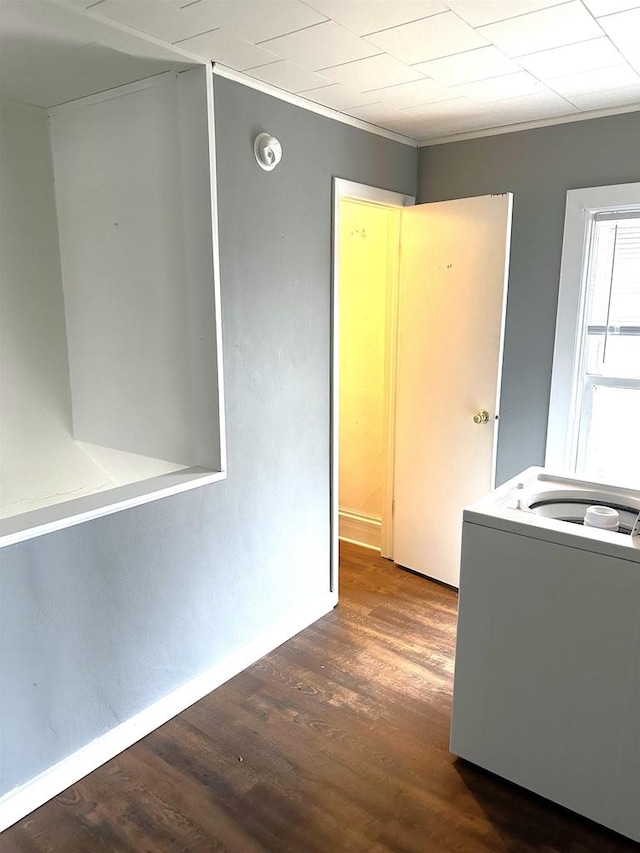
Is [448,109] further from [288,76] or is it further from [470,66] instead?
[288,76]

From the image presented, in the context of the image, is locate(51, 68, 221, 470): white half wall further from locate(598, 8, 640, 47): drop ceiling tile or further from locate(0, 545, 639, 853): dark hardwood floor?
locate(598, 8, 640, 47): drop ceiling tile

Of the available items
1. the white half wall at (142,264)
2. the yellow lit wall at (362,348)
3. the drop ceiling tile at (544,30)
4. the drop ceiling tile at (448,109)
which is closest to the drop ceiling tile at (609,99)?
the drop ceiling tile at (448,109)

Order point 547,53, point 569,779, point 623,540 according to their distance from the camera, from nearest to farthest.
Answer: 1. point 623,540
2. point 569,779
3. point 547,53

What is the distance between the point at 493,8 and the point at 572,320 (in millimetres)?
1462

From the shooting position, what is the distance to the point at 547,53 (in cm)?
192

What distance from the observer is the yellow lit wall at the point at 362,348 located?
3.35m

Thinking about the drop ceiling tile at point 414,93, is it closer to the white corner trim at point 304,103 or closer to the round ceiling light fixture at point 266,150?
the white corner trim at point 304,103

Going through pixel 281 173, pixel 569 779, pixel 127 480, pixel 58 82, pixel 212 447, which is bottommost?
pixel 569 779

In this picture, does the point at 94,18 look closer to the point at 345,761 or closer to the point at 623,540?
the point at 623,540

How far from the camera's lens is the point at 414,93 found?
231cm

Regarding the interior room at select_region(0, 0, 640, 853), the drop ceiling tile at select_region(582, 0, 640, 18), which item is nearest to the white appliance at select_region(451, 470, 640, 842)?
the interior room at select_region(0, 0, 640, 853)

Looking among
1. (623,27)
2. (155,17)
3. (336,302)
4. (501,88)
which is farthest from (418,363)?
(155,17)

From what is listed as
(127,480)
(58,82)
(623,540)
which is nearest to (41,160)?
(58,82)

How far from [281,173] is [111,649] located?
184 cm
